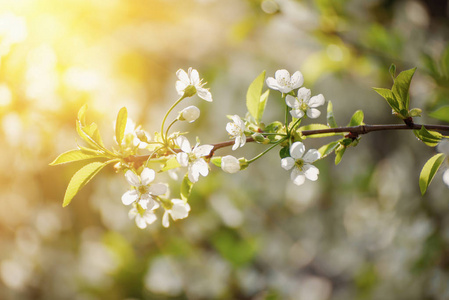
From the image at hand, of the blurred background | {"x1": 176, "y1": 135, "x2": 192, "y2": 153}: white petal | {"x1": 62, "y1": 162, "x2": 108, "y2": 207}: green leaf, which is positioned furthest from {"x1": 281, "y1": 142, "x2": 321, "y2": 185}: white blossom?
the blurred background

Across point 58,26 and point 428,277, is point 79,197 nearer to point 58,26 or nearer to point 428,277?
point 58,26

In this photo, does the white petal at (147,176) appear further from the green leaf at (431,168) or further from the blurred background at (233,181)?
the blurred background at (233,181)

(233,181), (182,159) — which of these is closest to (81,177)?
(182,159)

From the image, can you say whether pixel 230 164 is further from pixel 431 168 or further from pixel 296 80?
pixel 431 168

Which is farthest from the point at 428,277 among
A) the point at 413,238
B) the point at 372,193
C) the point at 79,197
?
the point at 79,197

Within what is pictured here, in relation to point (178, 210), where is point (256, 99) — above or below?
above

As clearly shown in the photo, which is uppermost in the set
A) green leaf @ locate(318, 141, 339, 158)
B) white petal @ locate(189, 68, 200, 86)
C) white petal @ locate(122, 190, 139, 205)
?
white petal @ locate(189, 68, 200, 86)

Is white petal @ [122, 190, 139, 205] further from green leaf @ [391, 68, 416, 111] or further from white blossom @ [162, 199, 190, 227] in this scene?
green leaf @ [391, 68, 416, 111]
